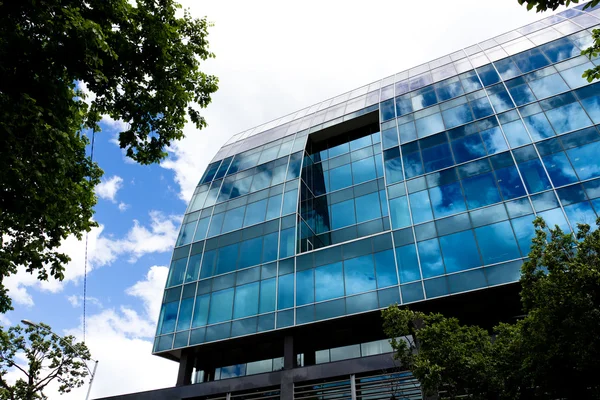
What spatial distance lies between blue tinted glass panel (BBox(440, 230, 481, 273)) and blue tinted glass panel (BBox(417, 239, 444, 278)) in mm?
311

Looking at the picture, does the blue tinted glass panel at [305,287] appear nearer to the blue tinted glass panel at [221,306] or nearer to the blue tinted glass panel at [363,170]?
the blue tinted glass panel at [221,306]

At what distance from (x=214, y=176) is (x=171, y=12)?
23.7 meters

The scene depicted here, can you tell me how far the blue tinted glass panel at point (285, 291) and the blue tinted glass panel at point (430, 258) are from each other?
7.89 meters

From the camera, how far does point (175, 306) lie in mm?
29000

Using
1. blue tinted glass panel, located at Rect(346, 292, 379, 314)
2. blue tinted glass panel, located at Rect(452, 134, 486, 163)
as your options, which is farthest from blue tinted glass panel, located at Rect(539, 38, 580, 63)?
blue tinted glass panel, located at Rect(346, 292, 379, 314)

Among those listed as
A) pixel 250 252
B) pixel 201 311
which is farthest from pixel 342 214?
pixel 201 311

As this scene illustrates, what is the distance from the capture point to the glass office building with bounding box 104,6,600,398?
22.0 m

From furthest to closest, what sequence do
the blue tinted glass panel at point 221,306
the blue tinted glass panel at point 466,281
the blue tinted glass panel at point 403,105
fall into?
1. the blue tinted glass panel at point 403,105
2. the blue tinted glass panel at point 221,306
3. the blue tinted glass panel at point 466,281

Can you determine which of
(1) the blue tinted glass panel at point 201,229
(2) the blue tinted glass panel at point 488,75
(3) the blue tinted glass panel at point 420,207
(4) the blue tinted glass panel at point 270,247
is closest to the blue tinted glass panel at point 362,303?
Result: (3) the blue tinted glass panel at point 420,207

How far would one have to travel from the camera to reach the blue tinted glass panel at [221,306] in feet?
87.9

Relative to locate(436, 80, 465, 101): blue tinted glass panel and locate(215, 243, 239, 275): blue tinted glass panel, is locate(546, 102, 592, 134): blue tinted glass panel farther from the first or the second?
locate(215, 243, 239, 275): blue tinted glass panel

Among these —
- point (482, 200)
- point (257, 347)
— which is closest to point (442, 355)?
point (482, 200)

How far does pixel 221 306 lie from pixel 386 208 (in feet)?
41.0

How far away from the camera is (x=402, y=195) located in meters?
25.8
